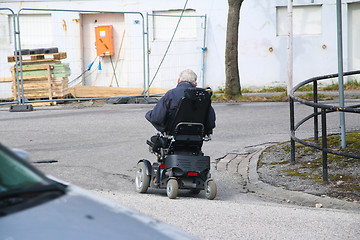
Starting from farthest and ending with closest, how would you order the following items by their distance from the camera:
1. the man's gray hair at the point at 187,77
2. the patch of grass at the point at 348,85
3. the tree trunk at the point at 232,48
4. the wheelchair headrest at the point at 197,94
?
1. the patch of grass at the point at 348,85
2. the tree trunk at the point at 232,48
3. the man's gray hair at the point at 187,77
4. the wheelchair headrest at the point at 197,94

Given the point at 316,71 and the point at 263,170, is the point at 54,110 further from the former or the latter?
the point at 316,71

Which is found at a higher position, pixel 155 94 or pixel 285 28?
pixel 285 28

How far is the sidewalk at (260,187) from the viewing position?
716cm

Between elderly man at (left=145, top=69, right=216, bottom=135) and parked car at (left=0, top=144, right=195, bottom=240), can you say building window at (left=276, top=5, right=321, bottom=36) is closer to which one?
elderly man at (left=145, top=69, right=216, bottom=135)

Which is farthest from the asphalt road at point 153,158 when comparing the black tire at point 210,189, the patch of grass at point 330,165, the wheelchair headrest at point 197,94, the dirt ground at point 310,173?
the wheelchair headrest at point 197,94

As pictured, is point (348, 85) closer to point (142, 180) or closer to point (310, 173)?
point (310, 173)

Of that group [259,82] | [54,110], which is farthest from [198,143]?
[259,82]

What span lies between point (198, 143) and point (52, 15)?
16269mm

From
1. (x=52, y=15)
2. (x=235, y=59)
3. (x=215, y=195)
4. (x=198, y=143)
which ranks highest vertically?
(x=52, y=15)

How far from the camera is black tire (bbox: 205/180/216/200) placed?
7309 millimetres

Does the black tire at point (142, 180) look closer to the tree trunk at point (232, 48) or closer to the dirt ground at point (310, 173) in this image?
the dirt ground at point (310, 173)

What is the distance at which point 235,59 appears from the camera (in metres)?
18.0

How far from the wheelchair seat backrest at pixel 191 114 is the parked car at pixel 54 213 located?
4.16m

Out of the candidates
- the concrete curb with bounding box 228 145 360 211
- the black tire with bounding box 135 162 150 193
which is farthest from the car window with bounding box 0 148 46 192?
the concrete curb with bounding box 228 145 360 211
